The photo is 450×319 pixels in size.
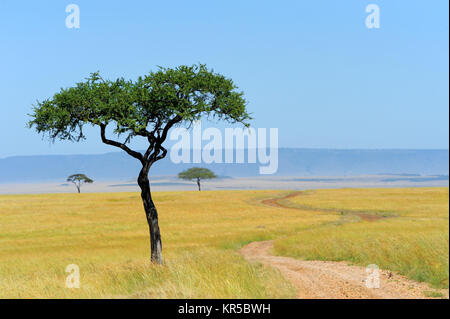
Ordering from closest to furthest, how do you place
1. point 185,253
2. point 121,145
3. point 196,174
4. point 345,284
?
point 345,284, point 121,145, point 185,253, point 196,174

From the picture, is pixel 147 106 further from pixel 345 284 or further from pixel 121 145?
pixel 345 284

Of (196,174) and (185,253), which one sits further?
(196,174)

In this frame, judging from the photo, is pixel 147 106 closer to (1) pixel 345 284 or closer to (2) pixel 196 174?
(1) pixel 345 284

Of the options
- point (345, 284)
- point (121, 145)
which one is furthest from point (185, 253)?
point (345, 284)

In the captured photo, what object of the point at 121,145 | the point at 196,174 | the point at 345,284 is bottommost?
the point at 196,174

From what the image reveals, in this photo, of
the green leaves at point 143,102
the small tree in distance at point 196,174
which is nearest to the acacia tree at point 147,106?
the green leaves at point 143,102

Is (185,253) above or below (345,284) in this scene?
below

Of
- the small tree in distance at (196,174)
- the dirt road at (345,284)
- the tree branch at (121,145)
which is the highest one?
the tree branch at (121,145)

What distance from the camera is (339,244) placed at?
28.5 meters

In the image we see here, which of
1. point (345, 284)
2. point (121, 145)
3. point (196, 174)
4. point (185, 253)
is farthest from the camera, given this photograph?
point (196, 174)

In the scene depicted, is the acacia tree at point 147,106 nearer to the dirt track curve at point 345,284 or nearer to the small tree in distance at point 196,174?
the dirt track curve at point 345,284
